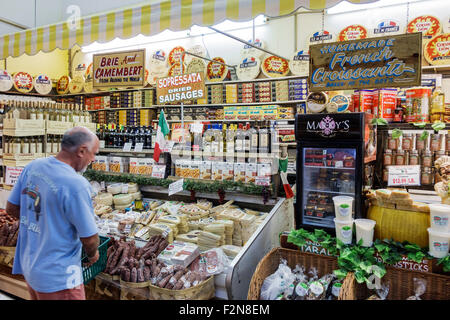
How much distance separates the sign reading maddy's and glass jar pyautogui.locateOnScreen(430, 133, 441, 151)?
613mm

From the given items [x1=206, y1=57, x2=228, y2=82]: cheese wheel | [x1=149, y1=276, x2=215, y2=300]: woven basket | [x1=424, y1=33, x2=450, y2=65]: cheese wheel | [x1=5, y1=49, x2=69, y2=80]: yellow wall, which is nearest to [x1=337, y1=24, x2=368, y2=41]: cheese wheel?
[x1=424, y1=33, x2=450, y2=65]: cheese wheel

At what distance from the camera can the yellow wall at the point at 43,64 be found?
30.1ft

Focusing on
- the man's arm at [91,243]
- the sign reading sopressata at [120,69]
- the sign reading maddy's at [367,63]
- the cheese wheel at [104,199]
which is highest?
the sign reading sopressata at [120,69]

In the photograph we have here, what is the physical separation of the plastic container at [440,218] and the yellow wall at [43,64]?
10362mm

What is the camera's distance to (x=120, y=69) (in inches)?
149

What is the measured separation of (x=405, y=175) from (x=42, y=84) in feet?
31.2

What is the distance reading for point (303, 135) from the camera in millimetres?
2584

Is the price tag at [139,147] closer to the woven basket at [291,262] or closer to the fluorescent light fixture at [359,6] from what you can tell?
the woven basket at [291,262]

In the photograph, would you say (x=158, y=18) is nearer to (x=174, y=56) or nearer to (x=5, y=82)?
(x=174, y=56)

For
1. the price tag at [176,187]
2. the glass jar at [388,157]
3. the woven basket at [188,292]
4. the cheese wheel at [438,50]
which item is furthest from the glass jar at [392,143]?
the cheese wheel at [438,50]

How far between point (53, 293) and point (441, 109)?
3.26 m

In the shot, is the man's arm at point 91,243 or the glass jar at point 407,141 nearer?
the man's arm at point 91,243

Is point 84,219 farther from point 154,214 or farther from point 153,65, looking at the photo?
point 153,65
